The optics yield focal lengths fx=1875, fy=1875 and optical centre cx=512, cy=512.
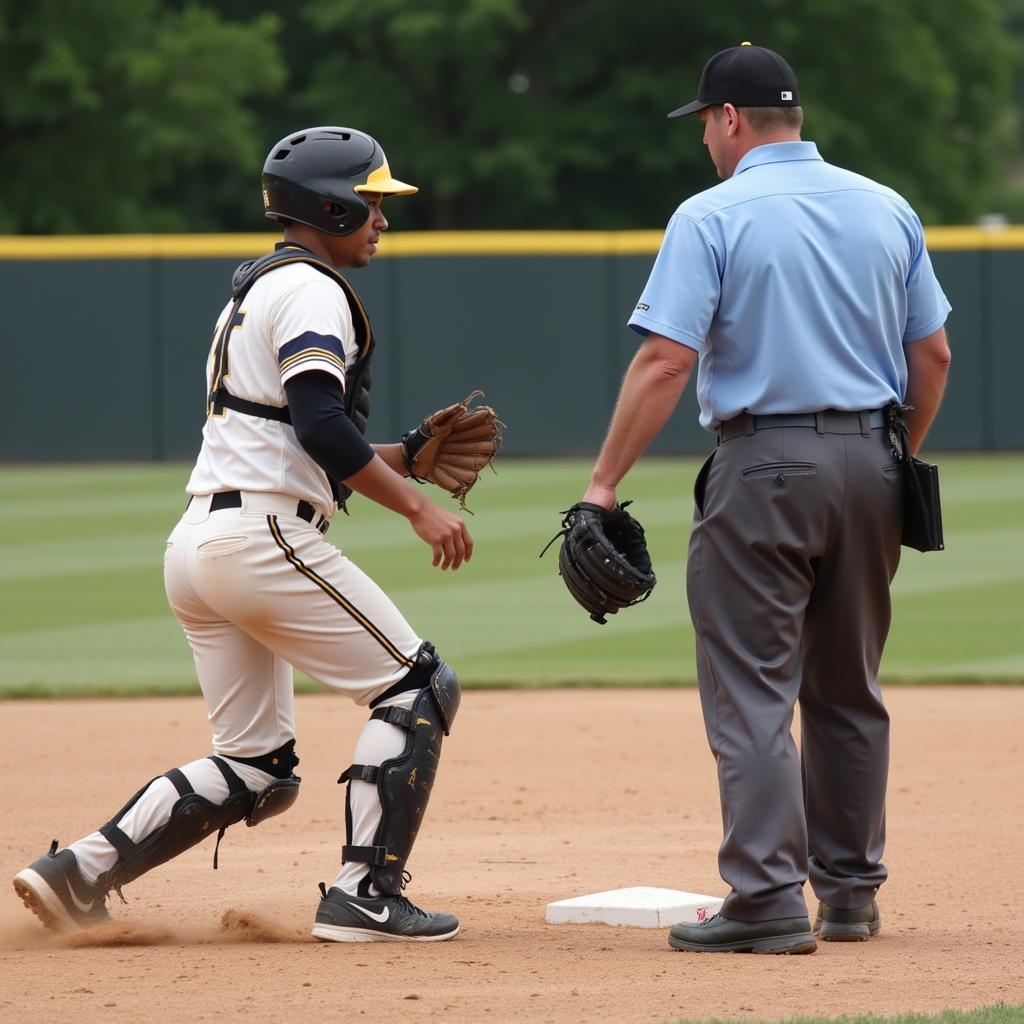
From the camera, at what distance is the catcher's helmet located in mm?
4254

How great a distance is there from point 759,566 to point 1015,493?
13.9 m

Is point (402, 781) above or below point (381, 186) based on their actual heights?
below

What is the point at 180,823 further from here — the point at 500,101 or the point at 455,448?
the point at 500,101

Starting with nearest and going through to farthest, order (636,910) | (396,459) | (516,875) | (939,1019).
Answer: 1. (939,1019)
2. (636,910)
3. (396,459)
4. (516,875)

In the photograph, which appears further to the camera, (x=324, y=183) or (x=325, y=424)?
(x=324, y=183)

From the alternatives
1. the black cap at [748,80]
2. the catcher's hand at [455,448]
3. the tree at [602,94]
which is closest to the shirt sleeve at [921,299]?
the black cap at [748,80]

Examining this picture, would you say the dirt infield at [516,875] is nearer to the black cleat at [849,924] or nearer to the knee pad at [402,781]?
the black cleat at [849,924]

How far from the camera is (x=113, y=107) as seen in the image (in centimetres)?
3095

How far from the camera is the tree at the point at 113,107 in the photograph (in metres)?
30.0

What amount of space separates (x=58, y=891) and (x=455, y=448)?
1.39 metres

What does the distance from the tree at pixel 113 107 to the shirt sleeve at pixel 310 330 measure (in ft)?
88.1

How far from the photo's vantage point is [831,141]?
110ft

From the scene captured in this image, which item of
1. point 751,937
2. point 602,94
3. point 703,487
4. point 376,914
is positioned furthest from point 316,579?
point 602,94

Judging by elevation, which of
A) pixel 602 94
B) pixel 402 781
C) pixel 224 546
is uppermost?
pixel 602 94
